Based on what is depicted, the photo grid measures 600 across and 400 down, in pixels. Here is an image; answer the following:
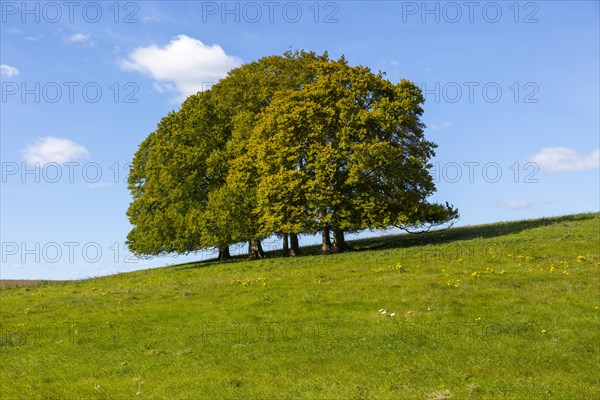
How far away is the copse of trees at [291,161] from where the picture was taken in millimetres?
51375

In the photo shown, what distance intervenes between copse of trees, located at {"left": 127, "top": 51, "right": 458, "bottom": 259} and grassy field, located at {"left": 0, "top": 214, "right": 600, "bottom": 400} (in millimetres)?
12289

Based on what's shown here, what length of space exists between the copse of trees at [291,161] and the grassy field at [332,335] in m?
12.3

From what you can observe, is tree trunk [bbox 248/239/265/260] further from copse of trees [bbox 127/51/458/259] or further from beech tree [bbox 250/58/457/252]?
beech tree [bbox 250/58/457/252]

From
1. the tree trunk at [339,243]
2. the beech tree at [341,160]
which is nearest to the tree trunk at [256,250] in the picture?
the beech tree at [341,160]

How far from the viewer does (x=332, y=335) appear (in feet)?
75.4

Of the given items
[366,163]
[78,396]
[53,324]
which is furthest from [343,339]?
[366,163]

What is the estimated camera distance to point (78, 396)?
17578 mm

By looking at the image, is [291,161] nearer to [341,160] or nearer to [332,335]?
[341,160]

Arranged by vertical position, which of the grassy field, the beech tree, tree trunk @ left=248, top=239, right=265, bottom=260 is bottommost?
the grassy field

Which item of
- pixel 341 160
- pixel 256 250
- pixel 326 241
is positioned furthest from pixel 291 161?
pixel 256 250

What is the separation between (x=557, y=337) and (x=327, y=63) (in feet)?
131

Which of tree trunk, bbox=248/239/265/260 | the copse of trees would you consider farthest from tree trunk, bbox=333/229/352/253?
tree trunk, bbox=248/239/265/260

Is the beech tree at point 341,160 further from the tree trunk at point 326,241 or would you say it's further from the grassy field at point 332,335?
the grassy field at point 332,335

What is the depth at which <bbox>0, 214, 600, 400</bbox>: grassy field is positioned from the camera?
56.7 ft
